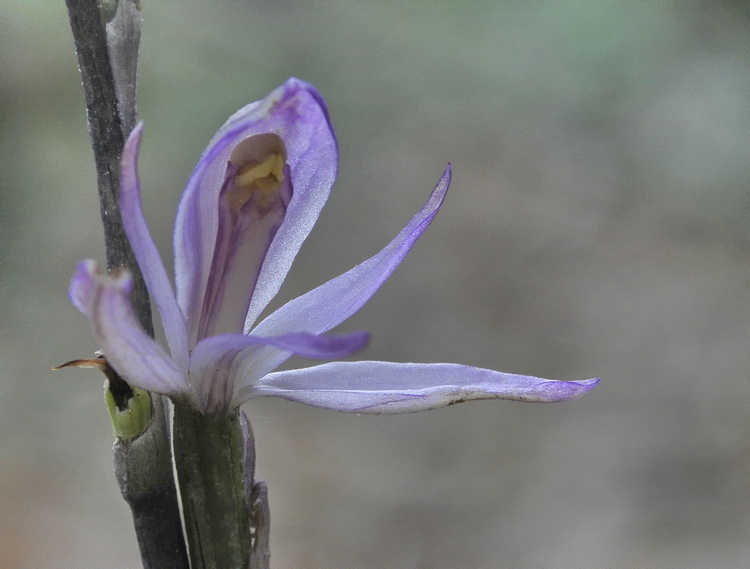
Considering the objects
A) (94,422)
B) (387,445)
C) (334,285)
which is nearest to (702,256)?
(387,445)

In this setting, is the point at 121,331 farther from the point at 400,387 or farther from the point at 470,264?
the point at 470,264

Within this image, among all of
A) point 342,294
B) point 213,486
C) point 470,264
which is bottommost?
point 213,486

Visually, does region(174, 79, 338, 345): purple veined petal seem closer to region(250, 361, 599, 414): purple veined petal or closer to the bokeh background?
region(250, 361, 599, 414): purple veined petal

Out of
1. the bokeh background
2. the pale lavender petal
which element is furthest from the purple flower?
the bokeh background

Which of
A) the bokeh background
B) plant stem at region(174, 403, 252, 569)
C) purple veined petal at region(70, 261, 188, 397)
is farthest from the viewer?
the bokeh background

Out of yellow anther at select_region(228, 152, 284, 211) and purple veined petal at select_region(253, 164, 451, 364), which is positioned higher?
yellow anther at select_region(228, 152, 284, 211)

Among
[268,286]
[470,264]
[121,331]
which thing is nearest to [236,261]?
[268,286]

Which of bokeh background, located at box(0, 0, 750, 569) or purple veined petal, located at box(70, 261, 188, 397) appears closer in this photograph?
purple veined petal, located at box(70, 261, 188, 397)

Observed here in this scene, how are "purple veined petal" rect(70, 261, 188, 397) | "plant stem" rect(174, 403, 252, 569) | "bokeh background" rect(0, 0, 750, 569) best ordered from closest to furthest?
"purple veined petal" rect(70, 261, 188, 397), "plant stem" rect(174, 403, 252, 569), "bokeh background" rect(0, 0, 750, 569)
